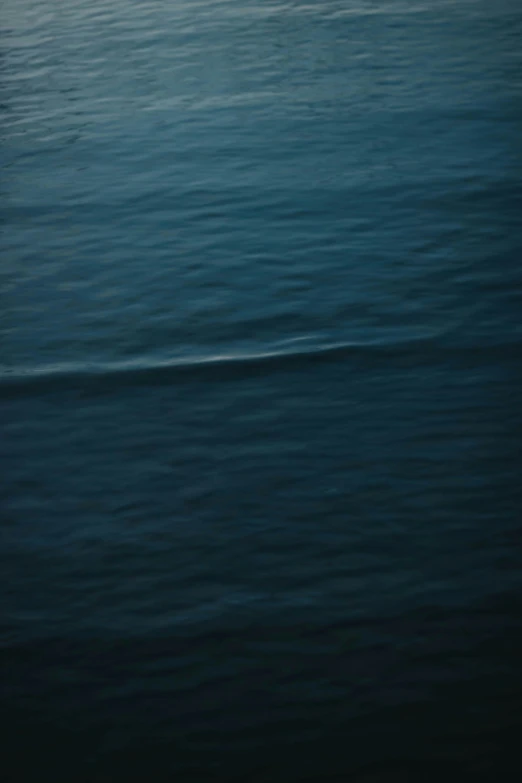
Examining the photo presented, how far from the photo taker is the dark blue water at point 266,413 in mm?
6148

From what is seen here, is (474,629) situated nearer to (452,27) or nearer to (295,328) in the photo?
(295,328)

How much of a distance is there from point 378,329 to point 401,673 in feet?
12.7

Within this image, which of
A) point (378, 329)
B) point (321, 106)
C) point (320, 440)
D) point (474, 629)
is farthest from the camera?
point (321, 106)

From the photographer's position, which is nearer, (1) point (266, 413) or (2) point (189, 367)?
(1) point (266, 413)

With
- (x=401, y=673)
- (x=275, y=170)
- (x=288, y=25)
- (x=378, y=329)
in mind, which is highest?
(x=288, y=25)

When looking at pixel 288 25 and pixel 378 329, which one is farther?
pixel 288 25

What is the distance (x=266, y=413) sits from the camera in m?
8.68

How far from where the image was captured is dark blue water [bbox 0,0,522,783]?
615cm

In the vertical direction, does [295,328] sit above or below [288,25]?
below

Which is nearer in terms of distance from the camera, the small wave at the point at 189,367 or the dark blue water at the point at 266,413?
the dark blue water at the point at 266,413

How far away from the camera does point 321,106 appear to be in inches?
541

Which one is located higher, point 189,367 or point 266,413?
point 189,367

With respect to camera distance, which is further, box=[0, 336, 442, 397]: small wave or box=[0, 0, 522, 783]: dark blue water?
box=[0, 336, 442, 397]: small wave

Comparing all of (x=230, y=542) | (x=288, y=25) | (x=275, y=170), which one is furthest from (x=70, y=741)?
(x=288, y=25)
